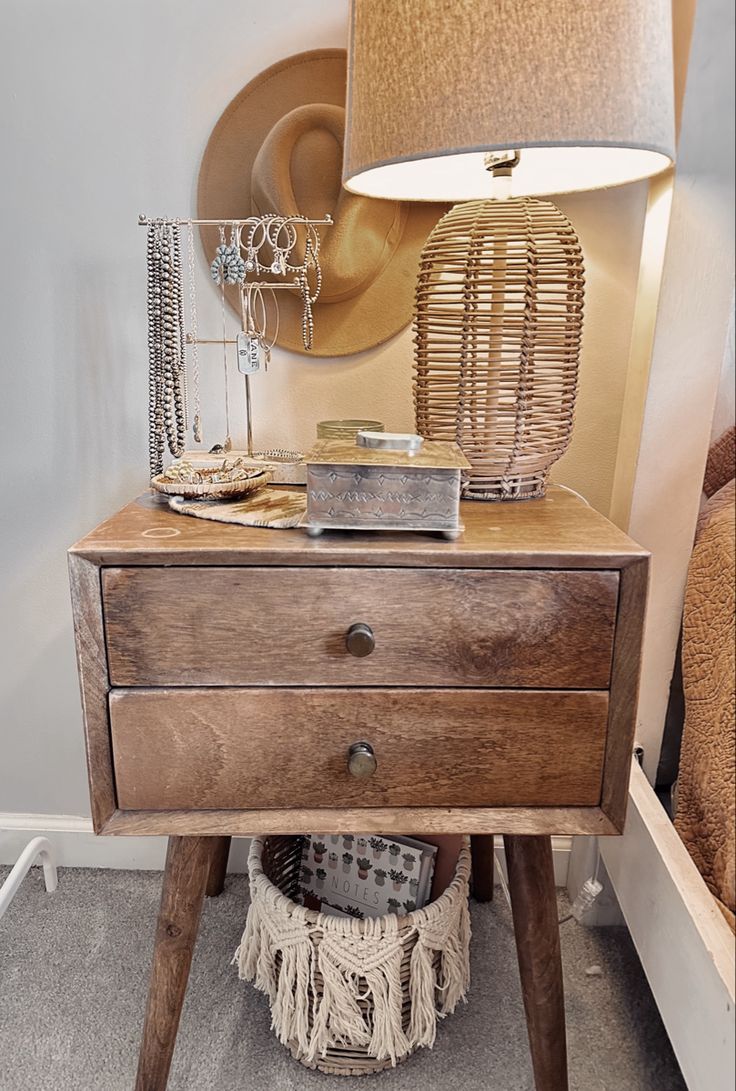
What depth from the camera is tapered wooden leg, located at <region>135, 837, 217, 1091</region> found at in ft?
2.68

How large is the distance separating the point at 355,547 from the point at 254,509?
155 millimetres

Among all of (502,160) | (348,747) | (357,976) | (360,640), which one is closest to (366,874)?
(357,976)

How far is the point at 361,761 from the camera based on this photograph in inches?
28.4

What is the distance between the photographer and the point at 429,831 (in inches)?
29.8

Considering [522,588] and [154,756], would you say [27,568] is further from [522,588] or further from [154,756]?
[522,588]

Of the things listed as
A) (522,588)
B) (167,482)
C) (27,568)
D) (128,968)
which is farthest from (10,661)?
Answer: (522,588)

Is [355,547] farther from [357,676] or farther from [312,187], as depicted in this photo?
[312,187]

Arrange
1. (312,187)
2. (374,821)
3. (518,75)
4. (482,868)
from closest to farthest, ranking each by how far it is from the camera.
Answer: (518,75) → (374,821) → (312,187) → (482,868)

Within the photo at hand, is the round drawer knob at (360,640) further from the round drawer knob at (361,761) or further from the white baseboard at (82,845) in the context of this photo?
the white baseboard at (82,845)

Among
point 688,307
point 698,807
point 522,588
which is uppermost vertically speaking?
point 688,307

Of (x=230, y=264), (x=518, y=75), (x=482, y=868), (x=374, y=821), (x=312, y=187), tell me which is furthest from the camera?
(x=482, y=868)

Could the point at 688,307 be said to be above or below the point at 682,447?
above

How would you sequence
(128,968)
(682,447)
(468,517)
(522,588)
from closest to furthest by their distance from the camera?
(522,588) < (468,517) < (682,447) < (128,968)

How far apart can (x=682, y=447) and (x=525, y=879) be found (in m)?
0.54
